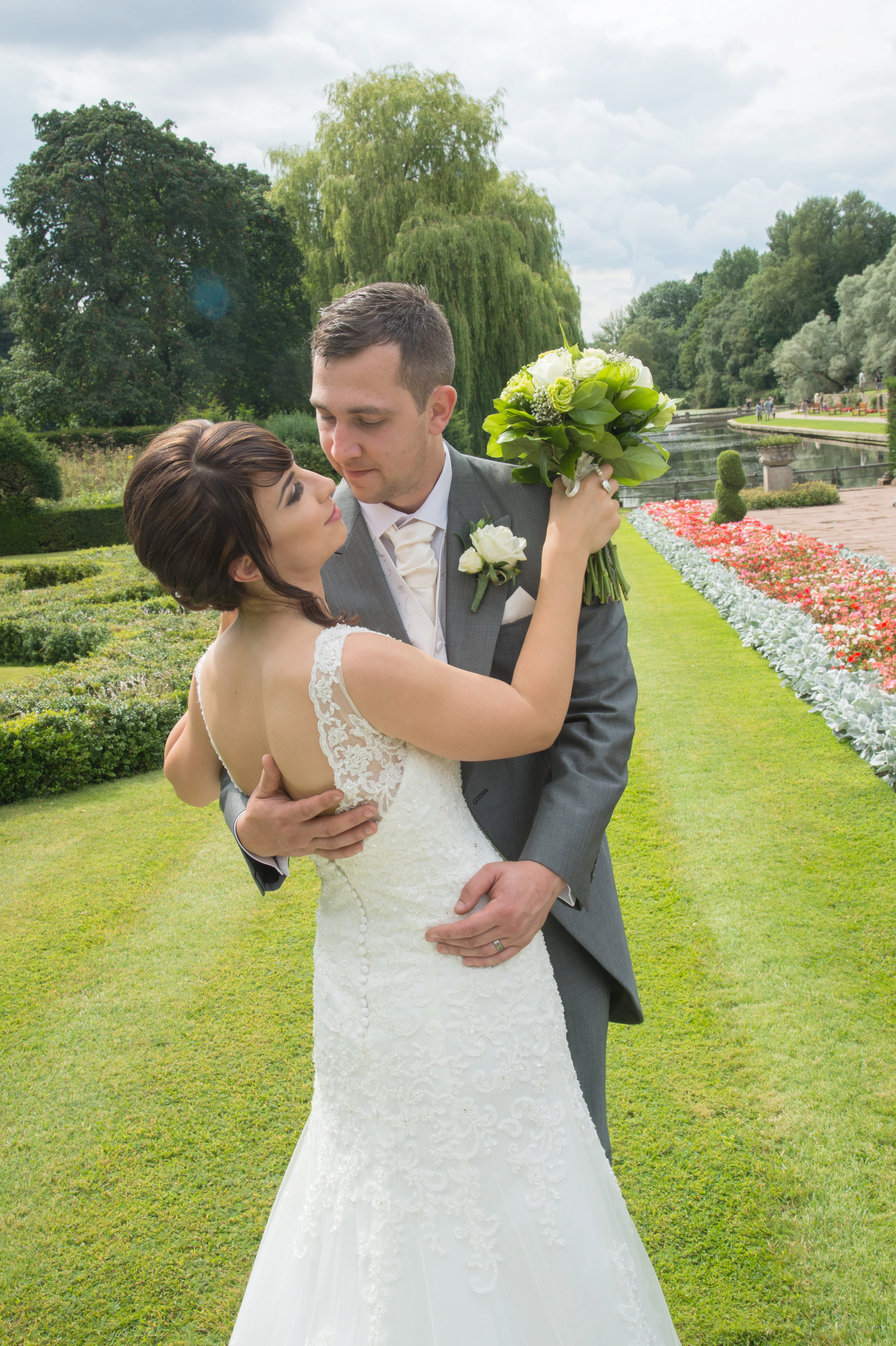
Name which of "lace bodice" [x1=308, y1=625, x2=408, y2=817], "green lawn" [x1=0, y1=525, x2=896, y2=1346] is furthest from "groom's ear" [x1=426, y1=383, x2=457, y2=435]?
"green lawn" [x1=0, y1=525, x2=896, y2=1346]

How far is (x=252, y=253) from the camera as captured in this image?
36.7 metres

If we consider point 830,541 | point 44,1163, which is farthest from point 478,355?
point 44,1163

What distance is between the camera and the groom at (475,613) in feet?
5.87

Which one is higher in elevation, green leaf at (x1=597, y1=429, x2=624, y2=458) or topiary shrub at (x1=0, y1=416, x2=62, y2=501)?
topiary shrub at (x1=0, y1=416, x2=62, y2=501)

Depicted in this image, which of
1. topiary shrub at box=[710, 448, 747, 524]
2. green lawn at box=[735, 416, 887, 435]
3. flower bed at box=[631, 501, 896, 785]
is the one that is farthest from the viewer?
green lawn at box=[735, 416, 887, 435]

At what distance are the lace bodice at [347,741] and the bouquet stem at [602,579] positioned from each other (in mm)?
564

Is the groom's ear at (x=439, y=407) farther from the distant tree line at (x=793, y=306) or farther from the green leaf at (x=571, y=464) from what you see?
the distant tree line at (x=793, y=306)

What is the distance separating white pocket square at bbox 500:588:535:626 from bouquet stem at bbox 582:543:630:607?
121mm

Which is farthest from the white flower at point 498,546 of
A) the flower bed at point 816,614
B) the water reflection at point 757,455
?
the water reflection at point 757,455

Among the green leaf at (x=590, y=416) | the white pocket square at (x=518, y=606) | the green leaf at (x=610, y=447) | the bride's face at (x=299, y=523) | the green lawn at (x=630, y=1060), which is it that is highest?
the green leaf at (x=590, y=416)

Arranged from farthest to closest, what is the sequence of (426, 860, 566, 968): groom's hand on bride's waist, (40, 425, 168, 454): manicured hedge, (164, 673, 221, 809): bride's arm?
(40, 425, 168, 454): manicured hedge → (164, 673, 221, 809): bride's arm → (426, 860, 566, 968): groom's hand on bride's waist

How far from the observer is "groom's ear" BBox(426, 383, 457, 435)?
197cm

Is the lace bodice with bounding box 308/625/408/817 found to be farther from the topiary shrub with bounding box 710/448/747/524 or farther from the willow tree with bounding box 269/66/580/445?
the willow tree with bounding box 269/66/580/445

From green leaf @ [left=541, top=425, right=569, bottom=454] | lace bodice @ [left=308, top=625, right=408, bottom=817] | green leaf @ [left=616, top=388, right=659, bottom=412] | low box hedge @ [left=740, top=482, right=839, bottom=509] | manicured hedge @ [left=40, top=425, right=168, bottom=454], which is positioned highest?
manicured hedge @ [left=40, top=425, right=168, bottom=454]
